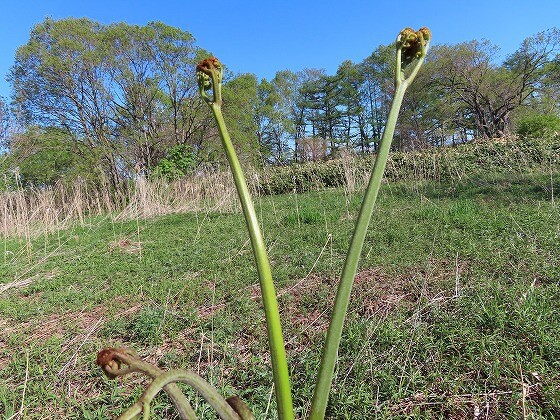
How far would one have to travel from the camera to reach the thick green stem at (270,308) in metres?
0.37

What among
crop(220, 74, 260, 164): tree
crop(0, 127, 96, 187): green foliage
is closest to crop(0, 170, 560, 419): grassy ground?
crop(0, 127, 96, 187): green foliage

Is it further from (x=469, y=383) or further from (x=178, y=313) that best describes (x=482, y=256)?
(x=178, y=313)

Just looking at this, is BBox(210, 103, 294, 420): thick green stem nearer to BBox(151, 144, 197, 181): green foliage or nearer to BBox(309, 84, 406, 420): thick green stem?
BBox(309, 84, 406, 420): thick green stem

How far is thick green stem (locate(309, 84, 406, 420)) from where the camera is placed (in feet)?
1.27

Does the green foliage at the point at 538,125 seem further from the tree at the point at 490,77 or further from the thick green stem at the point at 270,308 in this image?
the thick green stem at the point at 270,308

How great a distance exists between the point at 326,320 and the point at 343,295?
1.91 metres

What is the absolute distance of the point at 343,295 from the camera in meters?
0.41

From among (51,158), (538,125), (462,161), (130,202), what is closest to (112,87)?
(51,158)

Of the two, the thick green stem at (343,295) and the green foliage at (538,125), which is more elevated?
the green foliage at (538,125)

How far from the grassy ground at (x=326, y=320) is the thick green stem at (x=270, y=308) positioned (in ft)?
3.40

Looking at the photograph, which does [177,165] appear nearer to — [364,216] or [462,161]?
[462,161]

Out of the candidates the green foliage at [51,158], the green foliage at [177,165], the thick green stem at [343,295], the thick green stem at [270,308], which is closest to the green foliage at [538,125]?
the green foliage at [177,165]

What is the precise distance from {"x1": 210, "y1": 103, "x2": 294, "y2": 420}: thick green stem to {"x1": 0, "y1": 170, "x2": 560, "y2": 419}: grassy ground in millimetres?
1036

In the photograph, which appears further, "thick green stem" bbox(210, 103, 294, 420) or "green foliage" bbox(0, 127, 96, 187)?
"green foliage" bbox(0, 127, 96, 187)
